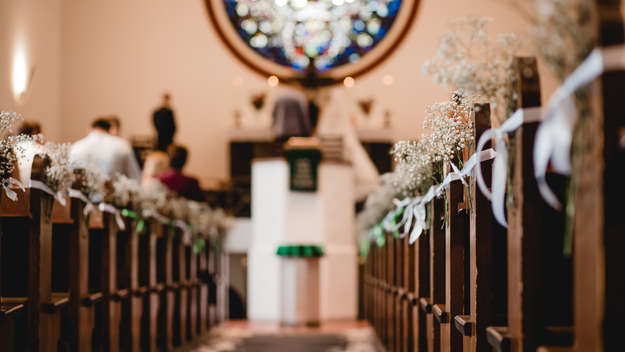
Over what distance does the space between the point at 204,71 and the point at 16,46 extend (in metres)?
3.30

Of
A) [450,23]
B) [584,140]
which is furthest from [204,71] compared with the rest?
[584,140]

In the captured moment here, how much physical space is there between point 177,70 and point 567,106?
36.3 ft

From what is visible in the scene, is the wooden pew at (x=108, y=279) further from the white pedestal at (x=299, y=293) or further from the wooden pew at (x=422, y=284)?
the white pedestal at (x=299, y=293)

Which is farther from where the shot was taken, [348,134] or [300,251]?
[348,134]

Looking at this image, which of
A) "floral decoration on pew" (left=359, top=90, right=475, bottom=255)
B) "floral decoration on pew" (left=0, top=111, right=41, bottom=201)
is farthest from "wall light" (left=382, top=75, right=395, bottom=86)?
"floral decoration on pew" (left=0, top=111, right=41, bottom=201)

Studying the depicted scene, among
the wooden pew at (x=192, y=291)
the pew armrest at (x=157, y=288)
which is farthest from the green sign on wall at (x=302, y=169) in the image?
the pew armrest at (x=157, y=288)

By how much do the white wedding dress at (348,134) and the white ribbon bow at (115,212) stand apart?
5394 millimetres

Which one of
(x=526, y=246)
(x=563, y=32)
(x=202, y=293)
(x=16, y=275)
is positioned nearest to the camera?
(x=563, y=32)

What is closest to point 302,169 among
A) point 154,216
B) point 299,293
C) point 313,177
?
point 313,177

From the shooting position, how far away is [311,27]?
12.3 meters

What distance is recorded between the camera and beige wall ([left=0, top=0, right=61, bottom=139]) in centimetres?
902

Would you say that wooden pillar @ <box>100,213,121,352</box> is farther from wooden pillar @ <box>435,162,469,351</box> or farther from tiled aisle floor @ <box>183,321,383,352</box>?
tiled aisle floor @ <box>183,321,383,352</box>

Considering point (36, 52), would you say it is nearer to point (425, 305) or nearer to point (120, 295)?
point (120, 295)

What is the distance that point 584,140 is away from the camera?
1.28 meters
